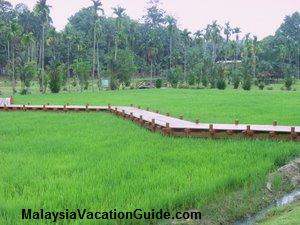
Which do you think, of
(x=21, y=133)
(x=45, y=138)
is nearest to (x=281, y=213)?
(x=45, y=138)

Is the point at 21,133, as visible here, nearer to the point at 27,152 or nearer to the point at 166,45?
the point at 27,152

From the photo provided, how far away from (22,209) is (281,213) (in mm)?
4336

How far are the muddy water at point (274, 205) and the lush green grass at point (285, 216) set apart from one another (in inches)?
9.5

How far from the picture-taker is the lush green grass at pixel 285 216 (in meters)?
7.39

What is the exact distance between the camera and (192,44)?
91000 mm

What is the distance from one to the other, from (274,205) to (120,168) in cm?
332

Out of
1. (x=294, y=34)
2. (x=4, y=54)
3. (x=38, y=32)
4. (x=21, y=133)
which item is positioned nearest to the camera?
(x=21, y=133)

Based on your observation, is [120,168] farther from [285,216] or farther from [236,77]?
[236,77]

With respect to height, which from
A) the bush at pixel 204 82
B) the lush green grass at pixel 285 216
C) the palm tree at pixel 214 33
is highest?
the palm tree at pixel 214 33

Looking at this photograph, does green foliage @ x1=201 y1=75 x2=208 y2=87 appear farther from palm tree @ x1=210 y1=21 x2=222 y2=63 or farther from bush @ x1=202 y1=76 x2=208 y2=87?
palm tree @ x1=210 y1=21 x2=222 y2=63

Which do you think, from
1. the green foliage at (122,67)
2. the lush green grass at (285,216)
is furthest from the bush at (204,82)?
the lush green grass at (285,216)

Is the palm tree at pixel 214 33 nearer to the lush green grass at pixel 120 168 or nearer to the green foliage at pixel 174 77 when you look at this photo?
the green foliage at pixel 174 77

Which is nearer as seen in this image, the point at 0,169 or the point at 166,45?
the point at 0,169

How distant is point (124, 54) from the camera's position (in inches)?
2261
